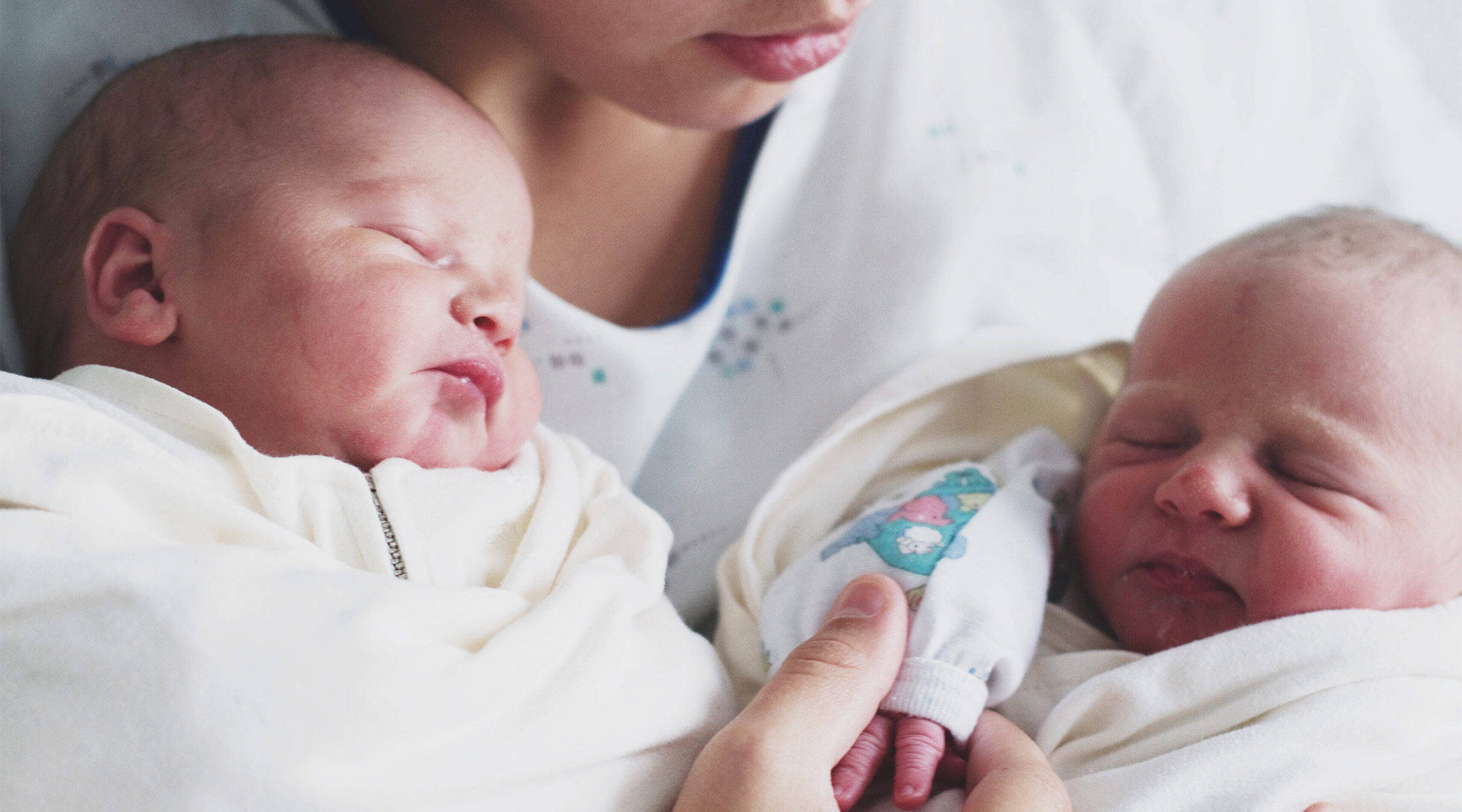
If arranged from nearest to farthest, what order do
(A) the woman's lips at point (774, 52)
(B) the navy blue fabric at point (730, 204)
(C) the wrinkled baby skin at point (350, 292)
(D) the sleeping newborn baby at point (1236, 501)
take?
(C) the wrinkled baby skin at point (350, 292), (D) the sleeping newborn baby at point (1236, 501), (A) the woman's lips at point (774, 52), (B) the navy blue fabric at point (730, 204)

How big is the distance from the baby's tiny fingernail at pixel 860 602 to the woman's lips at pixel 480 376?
1.16 feet

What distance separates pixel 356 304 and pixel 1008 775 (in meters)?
0.63

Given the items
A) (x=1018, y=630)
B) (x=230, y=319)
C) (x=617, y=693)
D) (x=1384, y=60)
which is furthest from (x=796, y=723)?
(x=1384, y=60)

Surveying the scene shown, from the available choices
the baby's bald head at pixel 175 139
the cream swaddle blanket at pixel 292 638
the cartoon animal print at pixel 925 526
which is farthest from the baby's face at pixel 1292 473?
the baby's bald head at pixel 175 139

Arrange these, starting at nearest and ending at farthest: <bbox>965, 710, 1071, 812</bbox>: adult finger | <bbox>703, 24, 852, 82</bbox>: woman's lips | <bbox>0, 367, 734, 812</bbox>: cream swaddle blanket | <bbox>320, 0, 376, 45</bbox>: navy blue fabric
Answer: <bbox>0, 367, 734, 812</bbox>: cream swaddle blanket, <bbox>965, 710, 1071, 812</bbox>: adult finger, <bbox>703, 24, 852, 82</bbox>: woman's lips, <bbox>320, 0, 376, 45</bbox>: navy blue fabric

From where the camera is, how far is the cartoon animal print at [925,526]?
42.4 inches

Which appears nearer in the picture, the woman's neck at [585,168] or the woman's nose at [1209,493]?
the woman's nose at [1209,493]

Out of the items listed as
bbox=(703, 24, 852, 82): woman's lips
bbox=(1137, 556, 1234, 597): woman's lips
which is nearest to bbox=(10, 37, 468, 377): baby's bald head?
bbox=(703, 24, 852, 82): woman's lips

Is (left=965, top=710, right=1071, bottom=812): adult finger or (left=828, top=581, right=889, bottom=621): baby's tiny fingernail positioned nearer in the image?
(left=965, top=710, right=1071, bottom=812): adult finger

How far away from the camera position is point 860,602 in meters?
0.97

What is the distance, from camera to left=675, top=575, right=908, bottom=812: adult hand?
795 millimetres

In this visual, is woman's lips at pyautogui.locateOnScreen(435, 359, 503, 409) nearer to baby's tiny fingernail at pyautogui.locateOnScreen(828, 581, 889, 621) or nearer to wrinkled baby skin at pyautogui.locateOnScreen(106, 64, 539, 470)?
wrinkled baby skin at pyautogui.locateOnScreen(106, 64, 539, 470)

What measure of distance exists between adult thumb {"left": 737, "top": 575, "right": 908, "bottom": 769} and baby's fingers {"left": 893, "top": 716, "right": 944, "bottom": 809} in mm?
34

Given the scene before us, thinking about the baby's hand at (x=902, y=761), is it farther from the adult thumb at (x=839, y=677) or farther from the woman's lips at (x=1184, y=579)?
the woman's lips at (x=1184, y=579)
